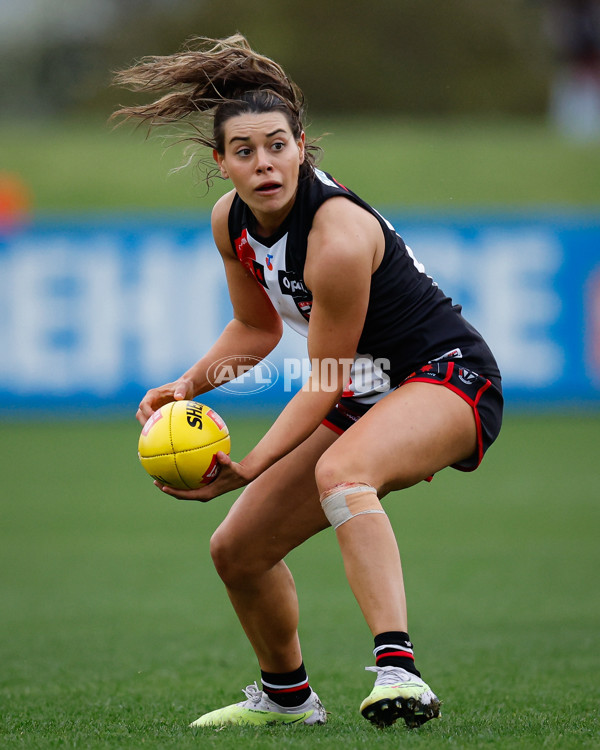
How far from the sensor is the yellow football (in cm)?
424

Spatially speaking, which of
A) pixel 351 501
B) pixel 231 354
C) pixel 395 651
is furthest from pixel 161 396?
pixel 395 651

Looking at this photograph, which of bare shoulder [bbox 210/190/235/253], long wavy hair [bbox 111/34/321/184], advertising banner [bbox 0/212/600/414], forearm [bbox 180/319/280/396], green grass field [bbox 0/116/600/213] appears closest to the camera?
long wavy hair [bbox 111/34/321/184]

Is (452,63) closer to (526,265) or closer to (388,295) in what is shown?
(526,265)

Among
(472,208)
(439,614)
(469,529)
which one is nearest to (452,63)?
(472,208)

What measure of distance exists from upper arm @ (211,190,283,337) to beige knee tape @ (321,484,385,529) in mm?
1207

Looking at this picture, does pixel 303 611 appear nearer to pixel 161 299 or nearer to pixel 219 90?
pixel 219 90

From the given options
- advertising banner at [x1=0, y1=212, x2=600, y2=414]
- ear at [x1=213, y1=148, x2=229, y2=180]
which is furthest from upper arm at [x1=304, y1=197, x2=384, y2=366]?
advertising banner at [x1=0, y1=212, x2=600, y2=414]

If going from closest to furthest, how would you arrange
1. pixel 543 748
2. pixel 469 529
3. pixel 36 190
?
pixel 543 748 < pixel 469 529 < pixel 36 190

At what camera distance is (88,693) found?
5129mm

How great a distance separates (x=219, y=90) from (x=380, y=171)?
50.8 feet

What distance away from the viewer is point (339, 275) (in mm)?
4090

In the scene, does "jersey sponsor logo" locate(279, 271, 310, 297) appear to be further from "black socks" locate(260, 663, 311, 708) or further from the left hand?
"black socks" locate(260, 663, 311, 708)

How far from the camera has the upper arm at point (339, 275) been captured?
13.4 ft

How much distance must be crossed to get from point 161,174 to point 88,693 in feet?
49.0
